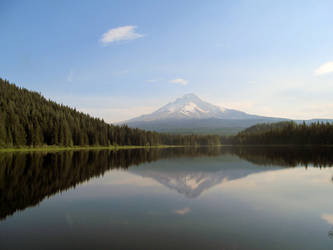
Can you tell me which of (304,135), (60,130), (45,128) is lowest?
(304,135)

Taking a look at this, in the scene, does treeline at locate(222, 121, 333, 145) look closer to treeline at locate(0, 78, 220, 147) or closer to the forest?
the forest

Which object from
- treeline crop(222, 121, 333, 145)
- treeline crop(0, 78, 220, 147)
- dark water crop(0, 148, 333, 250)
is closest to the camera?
dark water crop(0, 148, 333, 250)

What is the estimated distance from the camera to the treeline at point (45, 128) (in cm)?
9530

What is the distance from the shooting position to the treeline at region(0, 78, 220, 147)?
9530 cm

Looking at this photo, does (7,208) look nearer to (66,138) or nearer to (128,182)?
(128,182)

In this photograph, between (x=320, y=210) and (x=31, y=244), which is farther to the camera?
(x=320, y=210)

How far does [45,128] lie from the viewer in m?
112

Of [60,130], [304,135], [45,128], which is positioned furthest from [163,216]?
[304,135]

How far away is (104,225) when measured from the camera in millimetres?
12305

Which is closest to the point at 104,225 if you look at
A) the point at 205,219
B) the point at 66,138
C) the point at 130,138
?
the point at 205,219

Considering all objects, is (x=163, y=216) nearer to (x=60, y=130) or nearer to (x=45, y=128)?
(x=45, y=128)

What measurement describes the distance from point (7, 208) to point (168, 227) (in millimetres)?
10187

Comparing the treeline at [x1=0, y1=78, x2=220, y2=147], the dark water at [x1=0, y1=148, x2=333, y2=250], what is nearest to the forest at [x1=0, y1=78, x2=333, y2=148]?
the treeline at [x1=0, y1=78, x2=220, y2=147]

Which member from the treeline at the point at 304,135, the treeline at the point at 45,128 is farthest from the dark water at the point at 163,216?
the treeline at the point at 304,135
